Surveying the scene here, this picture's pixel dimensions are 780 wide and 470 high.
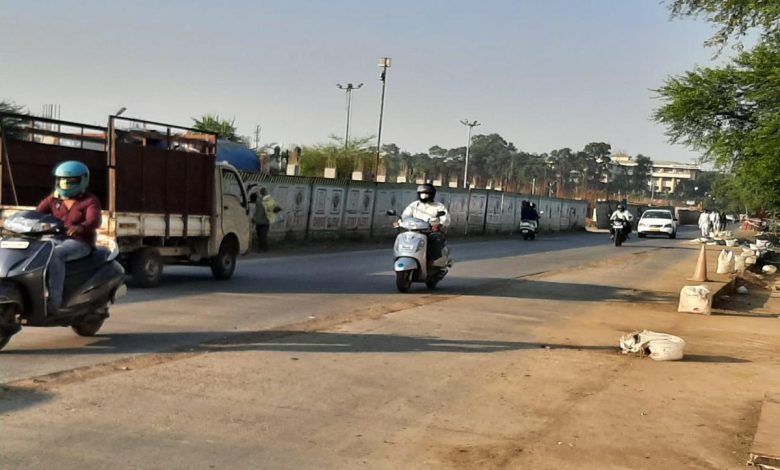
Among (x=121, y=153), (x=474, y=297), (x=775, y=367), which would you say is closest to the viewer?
(x=775, y=367)

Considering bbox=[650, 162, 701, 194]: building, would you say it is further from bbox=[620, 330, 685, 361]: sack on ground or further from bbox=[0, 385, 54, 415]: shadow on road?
bbox=[0, 385, 54, 415]: shadow on road

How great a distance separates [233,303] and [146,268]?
2207mm

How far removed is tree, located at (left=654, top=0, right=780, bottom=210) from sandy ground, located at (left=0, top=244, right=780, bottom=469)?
22.1 feet

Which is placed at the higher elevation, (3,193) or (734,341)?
(3,193)

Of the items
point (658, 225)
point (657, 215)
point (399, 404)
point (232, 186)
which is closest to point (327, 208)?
point (232, 186)

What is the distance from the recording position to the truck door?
1617 cm

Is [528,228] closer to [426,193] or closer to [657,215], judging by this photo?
[657,215]

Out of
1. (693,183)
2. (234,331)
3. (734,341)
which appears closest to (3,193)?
(234,331)

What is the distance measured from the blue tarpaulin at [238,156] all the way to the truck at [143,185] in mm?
19207

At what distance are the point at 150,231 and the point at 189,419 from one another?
329 inches

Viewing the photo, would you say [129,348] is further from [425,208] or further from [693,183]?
[693,183]

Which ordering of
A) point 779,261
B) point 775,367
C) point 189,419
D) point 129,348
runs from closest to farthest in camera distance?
point 189,419 < point 129,348 < point 775,367 < point 779,261

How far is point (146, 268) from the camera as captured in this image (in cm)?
1396

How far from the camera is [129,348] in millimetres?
8625
